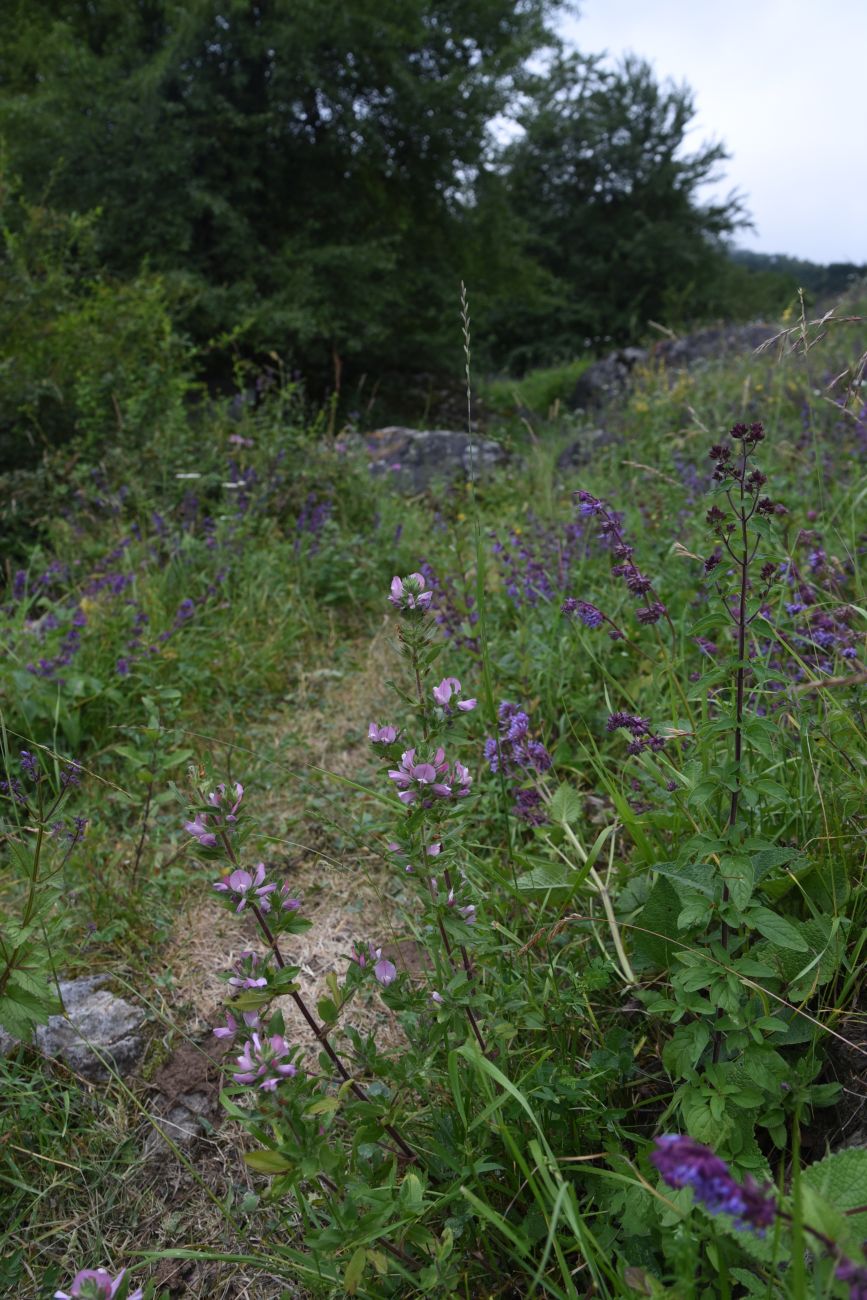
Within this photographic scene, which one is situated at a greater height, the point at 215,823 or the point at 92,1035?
the point at 215,823

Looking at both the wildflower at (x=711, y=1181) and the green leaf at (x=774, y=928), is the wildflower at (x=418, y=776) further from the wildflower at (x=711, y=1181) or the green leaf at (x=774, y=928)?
the wildflower at (x=711, y=1181)

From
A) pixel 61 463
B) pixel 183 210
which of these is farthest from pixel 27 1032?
pixel 183 210

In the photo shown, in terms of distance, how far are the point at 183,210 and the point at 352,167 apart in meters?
2.52

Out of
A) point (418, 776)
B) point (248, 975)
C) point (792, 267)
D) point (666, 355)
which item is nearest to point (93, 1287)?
point (248, 975)

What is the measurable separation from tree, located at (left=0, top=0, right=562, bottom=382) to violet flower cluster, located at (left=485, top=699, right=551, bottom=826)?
834 cm

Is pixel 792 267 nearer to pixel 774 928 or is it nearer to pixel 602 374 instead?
pixel 602 374

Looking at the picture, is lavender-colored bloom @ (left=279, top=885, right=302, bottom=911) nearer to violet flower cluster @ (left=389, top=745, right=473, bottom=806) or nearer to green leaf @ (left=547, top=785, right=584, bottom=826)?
violet flower cluster @ (left=389, top=745, right=473, bottom=806)

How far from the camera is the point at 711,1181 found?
669mm

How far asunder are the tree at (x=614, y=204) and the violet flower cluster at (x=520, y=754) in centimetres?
1987

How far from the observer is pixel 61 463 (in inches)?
205

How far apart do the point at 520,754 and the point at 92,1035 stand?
1151 mm

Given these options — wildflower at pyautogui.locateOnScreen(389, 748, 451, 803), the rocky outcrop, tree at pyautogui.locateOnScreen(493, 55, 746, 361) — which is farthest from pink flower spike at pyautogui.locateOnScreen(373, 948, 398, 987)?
tree at pyautogui.locateOnScreen(493, 55, 746, 361)

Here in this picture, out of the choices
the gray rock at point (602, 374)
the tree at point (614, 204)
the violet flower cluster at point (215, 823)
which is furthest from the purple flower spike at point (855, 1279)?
the tree at point (614, 204)

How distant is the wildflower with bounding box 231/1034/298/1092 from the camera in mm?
1089
